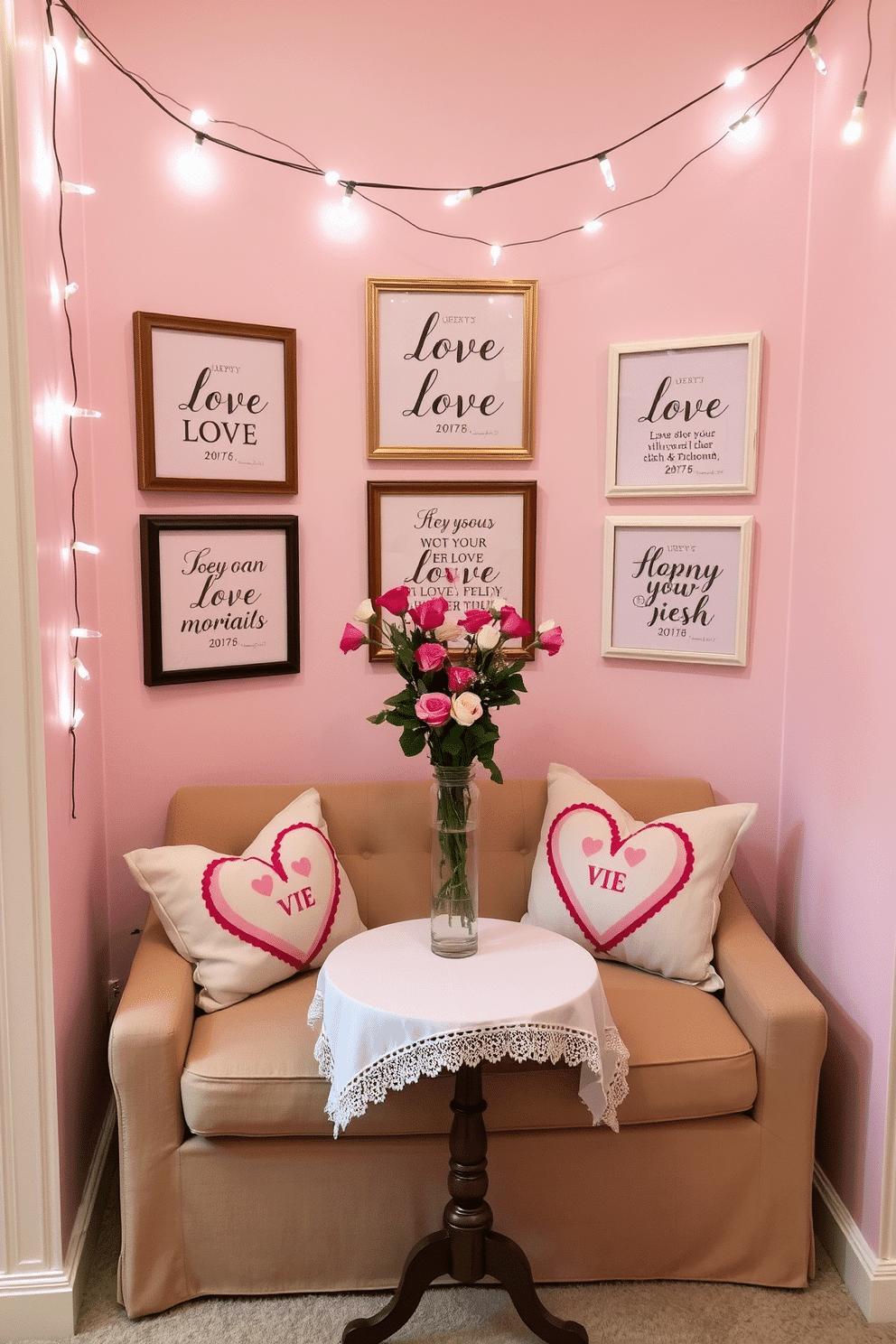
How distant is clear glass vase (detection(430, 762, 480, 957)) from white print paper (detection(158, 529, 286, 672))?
82 centimetres

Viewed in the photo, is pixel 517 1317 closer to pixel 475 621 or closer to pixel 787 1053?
pixel 787 1053

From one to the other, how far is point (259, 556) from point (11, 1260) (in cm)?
155

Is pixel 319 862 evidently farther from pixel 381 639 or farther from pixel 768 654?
pixel 768 654

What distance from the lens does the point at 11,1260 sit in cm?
195

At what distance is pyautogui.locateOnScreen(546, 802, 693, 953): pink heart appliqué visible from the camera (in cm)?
227

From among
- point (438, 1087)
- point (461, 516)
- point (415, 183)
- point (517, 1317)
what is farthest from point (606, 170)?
point (517, 1317)

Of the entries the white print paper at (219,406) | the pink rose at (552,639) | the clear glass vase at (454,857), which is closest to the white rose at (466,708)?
the clear glass vase at (454,857)

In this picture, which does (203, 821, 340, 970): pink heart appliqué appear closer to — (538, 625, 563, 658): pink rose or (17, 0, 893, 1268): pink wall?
(17, 0, 893, 1268): pink wall

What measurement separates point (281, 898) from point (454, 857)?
47 centimetres

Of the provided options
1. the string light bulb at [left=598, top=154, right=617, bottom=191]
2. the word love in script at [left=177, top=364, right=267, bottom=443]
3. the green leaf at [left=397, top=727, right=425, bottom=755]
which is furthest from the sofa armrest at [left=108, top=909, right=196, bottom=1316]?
the string light bulb at [left=598, top=154, right=617, bottom=191]

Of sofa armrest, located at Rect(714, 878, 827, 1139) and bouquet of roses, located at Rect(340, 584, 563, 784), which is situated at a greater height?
bouquet of roses, located at Rect(340, 584, 563, 784)

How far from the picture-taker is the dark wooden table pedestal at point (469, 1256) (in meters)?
1.88

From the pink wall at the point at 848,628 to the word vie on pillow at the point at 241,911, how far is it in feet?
3.59

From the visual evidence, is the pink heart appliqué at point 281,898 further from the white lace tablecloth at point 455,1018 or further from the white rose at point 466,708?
the white rose at point 466,708
